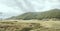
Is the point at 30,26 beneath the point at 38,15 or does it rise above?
beneath

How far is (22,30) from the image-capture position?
9.50ft

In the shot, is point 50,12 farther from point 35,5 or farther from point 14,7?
point 14,7

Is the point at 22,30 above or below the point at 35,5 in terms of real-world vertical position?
below

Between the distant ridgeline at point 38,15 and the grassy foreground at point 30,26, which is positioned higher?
the distant ridgeline at point 38,15

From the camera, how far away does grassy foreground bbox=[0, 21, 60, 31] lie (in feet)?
9.57

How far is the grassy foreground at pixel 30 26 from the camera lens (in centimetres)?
292

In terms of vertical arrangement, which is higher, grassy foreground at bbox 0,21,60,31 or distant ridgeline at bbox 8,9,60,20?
distant ridgeline at bbox 8,9,60,20

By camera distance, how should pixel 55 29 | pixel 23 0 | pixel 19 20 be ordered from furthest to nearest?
1. pixel 23 0
2. pixel 19 20
3. pixel 55 29

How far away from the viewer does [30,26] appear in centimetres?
299

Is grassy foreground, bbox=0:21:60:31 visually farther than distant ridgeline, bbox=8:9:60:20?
No

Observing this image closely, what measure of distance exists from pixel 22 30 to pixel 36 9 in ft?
2.90

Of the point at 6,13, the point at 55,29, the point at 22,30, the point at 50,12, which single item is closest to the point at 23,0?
the point at 6,13

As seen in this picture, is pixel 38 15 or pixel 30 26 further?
pixel 38 15

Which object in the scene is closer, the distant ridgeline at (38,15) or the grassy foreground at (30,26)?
the grassy foreground at (30,26)
